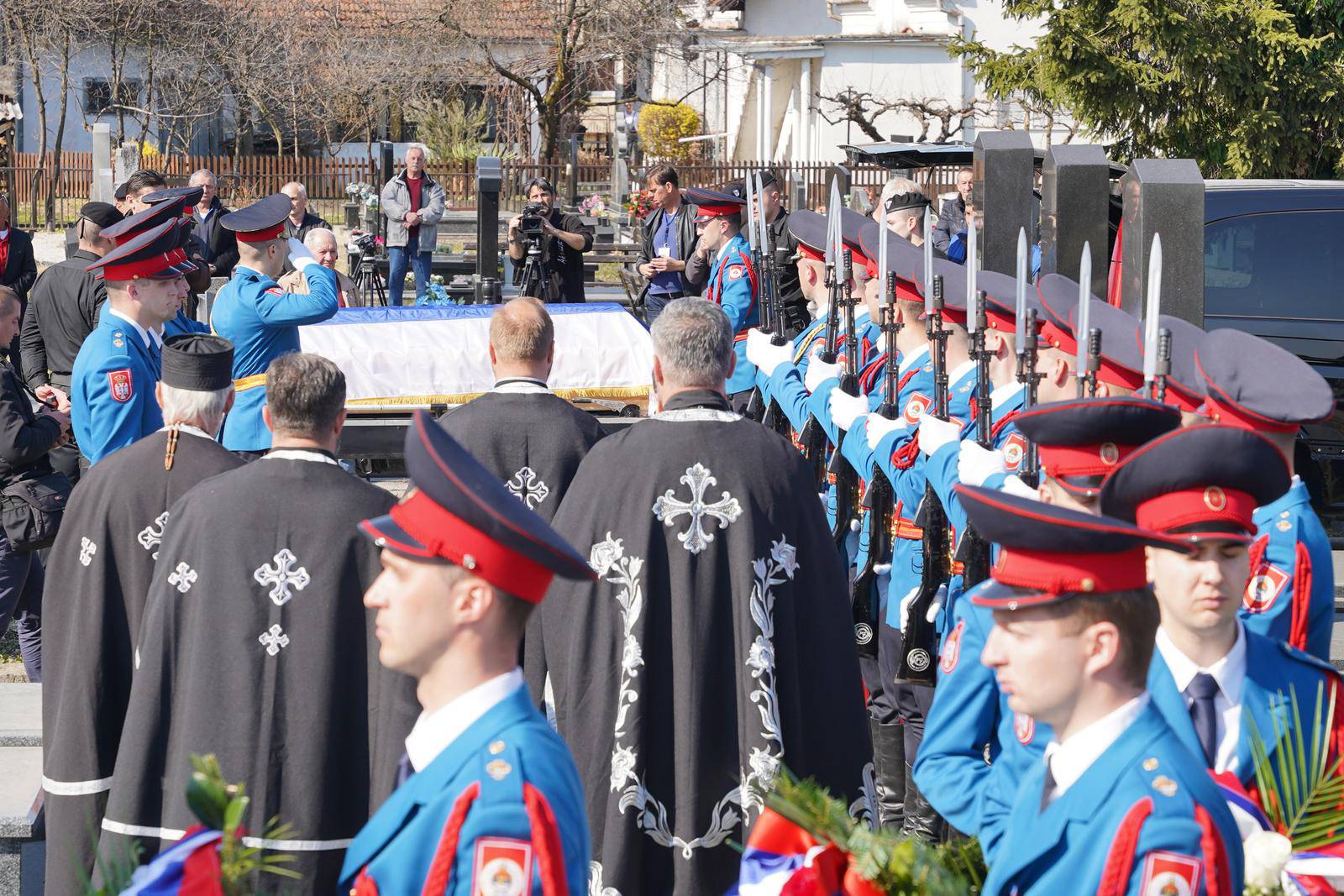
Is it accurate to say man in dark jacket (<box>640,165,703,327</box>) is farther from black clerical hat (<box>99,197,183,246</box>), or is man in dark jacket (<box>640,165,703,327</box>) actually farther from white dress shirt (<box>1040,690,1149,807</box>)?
white dress shirt (<box>1040,690,1149,807</box>)

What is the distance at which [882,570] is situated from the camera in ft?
17.0

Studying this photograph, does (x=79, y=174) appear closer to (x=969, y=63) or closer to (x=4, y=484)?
(x=969, y=63)

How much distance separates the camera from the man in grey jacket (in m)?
15.0

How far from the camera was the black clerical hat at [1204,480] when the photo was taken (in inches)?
109

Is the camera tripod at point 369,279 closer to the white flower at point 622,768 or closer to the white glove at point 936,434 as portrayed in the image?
the white glove at point 936,434

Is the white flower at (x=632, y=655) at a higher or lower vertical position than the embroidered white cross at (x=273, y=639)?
lower

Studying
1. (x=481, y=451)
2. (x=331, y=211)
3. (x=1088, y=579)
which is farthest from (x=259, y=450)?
(x=331, y=211)

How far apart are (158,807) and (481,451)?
1563 millimetres

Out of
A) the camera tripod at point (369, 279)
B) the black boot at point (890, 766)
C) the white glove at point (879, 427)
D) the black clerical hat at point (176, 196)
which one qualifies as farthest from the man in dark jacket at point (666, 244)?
the white glove at point (879, 427)

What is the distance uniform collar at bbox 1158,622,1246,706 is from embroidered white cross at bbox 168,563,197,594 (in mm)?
2134

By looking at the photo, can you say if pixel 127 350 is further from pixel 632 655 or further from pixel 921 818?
pixel 921 818

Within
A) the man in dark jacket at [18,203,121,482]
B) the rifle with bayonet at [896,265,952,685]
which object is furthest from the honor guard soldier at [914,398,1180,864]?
the man in dark jacket at [18,203,121,482]

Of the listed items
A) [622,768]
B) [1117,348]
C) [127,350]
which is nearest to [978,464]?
[1117,348]

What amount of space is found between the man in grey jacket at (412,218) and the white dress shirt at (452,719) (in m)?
12.7
